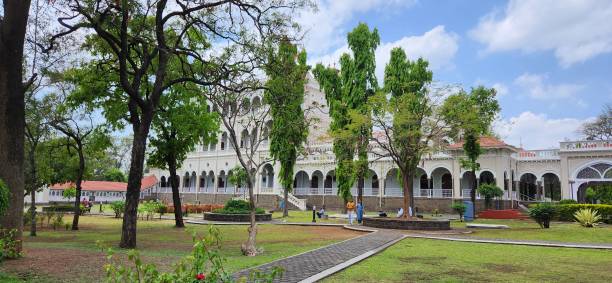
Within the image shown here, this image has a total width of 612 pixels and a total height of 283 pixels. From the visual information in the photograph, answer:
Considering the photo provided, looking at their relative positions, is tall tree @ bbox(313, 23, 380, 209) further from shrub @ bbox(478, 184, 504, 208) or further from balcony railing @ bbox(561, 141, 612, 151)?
balcony railing @ bbox(561, 141, 612, 151)

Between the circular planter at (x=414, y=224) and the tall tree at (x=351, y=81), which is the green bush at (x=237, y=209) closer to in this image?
the tall tree at (x=351, y=81)

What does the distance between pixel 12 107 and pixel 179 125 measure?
9718 mm

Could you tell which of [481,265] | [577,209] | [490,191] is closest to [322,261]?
[481,265]

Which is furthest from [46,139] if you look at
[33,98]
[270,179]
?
[270,179]

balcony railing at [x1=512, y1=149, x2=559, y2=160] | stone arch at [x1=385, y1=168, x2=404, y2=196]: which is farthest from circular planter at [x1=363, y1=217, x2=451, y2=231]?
balcony railing at [x1=512, y1=149, x2=559, y2=160]

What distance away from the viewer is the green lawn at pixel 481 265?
779 cm

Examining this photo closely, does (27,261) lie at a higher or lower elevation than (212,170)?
lower

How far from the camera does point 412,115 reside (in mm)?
21250

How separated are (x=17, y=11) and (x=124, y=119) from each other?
9.89 metres

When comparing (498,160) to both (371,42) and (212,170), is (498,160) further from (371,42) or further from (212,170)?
(212,170)

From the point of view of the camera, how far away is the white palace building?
103 ft

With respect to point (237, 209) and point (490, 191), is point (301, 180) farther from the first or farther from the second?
point (490, 191)

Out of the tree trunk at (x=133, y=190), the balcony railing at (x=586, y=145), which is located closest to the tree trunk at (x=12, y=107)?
the tree trunk at (x=133, y=190)

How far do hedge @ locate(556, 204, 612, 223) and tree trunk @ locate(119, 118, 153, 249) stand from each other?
21505 millimetres
